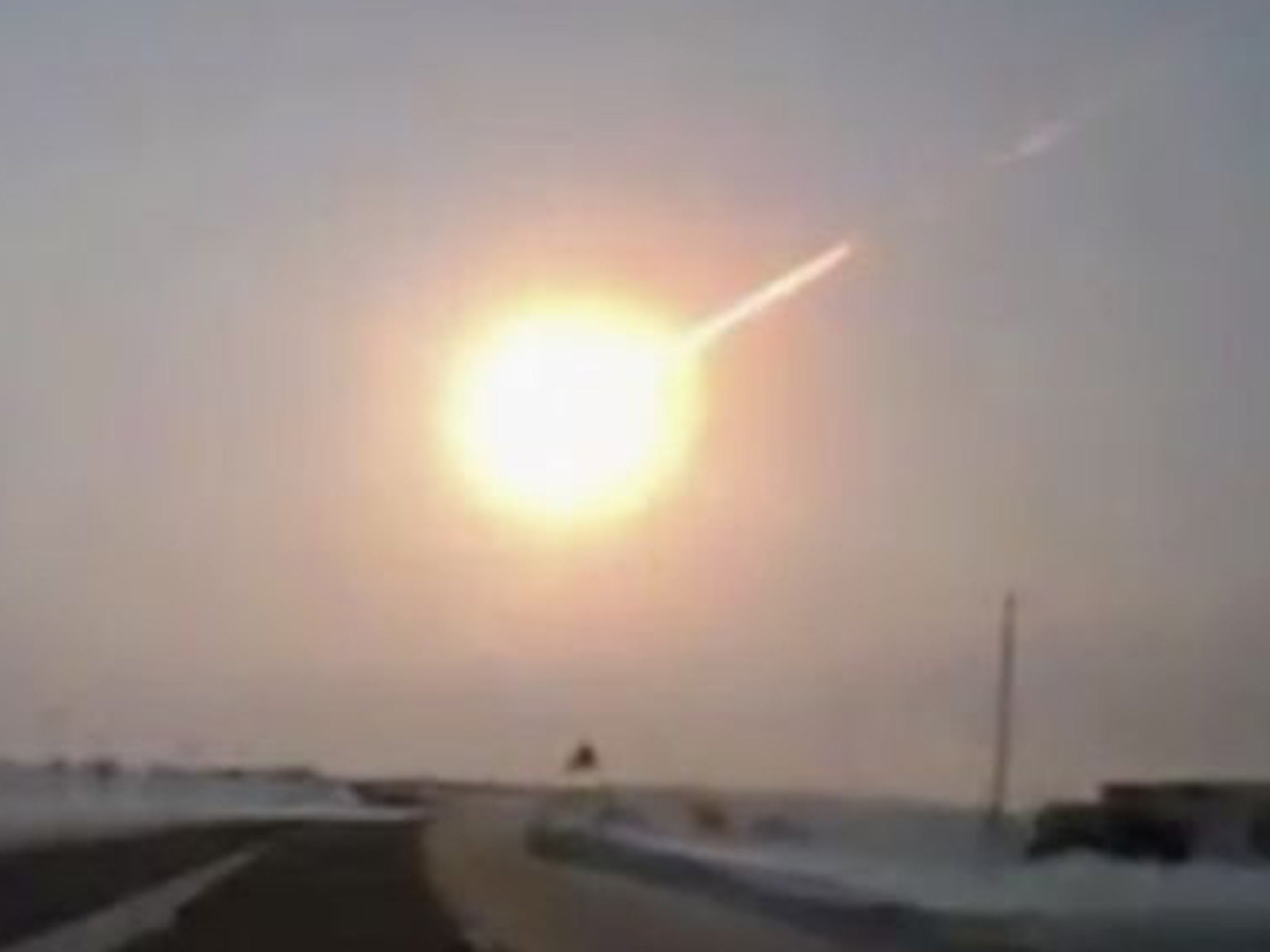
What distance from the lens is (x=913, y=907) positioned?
2069 inches

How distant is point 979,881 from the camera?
76.7 meters

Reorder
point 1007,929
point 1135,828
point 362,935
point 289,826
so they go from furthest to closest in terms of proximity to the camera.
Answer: point 289,826
point 1135,828
point 1007,929
point 362,935

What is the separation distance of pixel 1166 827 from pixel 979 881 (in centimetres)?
3575

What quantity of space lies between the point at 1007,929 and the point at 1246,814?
71.4m

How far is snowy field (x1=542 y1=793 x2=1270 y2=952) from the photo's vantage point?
47.4 m

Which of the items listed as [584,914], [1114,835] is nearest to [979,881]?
[584,914]

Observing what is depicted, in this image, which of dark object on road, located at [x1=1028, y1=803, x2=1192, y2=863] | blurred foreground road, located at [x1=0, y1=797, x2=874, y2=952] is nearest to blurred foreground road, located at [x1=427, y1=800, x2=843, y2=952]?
blurred foreground road, located at [x1=0, y1=797, x2=874, y2=952]

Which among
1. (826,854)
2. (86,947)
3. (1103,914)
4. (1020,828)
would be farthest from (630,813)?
(86,947)

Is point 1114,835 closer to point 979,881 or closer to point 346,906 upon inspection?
point 979,881

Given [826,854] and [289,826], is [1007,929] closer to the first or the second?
[826,854]

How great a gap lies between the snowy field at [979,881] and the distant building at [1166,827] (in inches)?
121

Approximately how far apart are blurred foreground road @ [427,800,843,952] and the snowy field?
2.17 meters

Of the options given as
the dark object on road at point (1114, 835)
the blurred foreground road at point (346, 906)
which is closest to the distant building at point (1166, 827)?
the dark object on road at point (1114, 835)

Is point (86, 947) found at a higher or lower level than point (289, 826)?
lower
